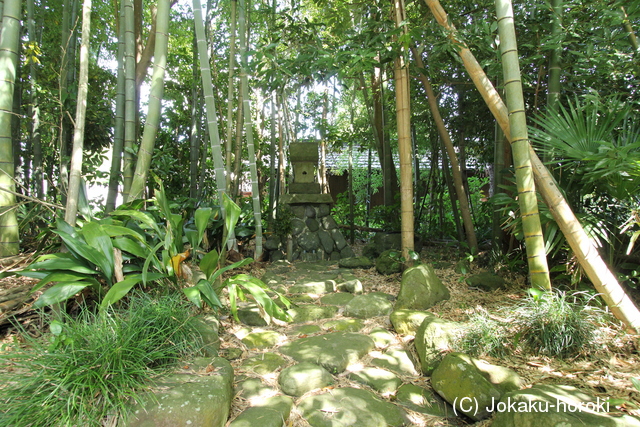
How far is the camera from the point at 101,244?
6.36 feet

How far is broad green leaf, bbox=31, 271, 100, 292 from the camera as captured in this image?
1756 millimetres

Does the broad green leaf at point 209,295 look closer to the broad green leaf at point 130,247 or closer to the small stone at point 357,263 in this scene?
the broad green leaf at point 130,247

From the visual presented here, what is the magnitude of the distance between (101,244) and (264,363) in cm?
107

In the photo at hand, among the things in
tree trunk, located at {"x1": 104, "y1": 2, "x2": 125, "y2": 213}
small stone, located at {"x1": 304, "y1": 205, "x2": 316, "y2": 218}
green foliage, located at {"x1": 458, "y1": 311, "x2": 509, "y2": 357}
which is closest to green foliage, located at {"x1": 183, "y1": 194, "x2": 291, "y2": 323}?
green foliage, located at {"x1": 458, "y1": 311, "x2": 509, "y2": 357}

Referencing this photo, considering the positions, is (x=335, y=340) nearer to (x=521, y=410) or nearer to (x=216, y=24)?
(x=521, y=410)

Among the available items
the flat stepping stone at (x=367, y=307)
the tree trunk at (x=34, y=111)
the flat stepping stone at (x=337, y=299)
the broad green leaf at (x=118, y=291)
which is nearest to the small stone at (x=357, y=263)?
the flat stepping stone at (x=337, y=299)

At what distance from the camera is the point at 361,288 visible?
10.2 ft

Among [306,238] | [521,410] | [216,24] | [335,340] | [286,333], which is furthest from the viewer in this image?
[216,24]

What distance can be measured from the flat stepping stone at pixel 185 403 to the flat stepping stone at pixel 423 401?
790 millimetres

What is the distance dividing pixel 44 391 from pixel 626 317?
2.51 metres

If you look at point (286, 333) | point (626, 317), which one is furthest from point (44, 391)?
point (626, 317)

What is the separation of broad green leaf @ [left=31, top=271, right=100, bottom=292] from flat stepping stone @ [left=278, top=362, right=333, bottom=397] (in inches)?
43.5

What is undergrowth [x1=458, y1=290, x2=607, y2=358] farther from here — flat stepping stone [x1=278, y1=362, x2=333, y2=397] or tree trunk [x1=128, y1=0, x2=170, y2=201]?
tree trunk [x1=128, y1=0, x2=170, y2=201]

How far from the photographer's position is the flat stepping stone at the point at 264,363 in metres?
1.88
